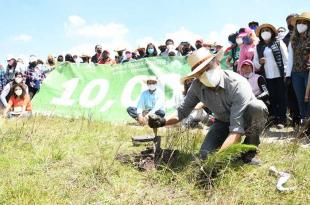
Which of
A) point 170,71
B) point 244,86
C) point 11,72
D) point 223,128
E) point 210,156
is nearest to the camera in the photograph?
point 210,156

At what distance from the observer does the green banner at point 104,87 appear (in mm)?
11039

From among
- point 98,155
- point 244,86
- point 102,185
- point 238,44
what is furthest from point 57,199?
point 238,44

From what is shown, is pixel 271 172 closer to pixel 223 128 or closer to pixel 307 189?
pixel 307 189

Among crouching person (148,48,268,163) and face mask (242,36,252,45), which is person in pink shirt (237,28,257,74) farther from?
crouching person (148,48,268,163)

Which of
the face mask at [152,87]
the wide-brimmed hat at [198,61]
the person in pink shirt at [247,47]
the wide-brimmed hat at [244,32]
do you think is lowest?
the face mask at [152,87]

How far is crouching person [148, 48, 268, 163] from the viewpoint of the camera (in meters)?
4.84

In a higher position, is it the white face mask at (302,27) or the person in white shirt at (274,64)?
the white face mask at (302,27)

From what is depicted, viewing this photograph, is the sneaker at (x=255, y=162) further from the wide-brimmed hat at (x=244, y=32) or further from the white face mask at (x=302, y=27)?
the wide-brimmed hat at (x=244, y=32)

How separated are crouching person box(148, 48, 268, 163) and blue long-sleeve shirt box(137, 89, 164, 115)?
4617 mm

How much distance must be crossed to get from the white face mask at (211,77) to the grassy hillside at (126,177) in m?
0.83

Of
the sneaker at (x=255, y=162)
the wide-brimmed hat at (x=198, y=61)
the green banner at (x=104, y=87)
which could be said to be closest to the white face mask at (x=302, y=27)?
the wide-brimmed hat at (x=198, y=61)

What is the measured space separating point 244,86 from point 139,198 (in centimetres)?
159

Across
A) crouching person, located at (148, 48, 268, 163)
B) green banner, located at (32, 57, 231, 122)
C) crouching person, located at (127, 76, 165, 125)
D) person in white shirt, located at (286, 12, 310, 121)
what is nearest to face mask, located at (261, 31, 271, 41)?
person in white shirt, located at (286, 12, 310, 121)

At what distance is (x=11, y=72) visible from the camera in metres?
13.8
